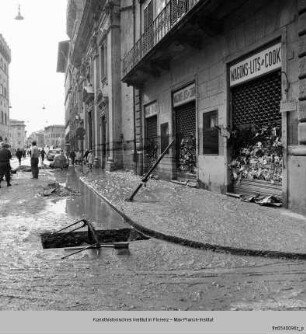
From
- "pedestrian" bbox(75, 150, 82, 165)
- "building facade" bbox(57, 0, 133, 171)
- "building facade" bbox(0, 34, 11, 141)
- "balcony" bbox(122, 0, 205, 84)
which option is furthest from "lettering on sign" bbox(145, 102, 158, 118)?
"building facade" bbox(0, 34, 11, 141)

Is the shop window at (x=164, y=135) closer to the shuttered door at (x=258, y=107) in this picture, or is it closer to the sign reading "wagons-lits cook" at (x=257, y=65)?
the shuttered door at (x=258, y=107)

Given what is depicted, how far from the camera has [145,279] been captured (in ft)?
13.3

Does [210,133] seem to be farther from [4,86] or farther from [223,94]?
→ [4,86]

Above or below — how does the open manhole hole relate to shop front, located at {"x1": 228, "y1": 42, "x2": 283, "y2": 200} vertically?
below

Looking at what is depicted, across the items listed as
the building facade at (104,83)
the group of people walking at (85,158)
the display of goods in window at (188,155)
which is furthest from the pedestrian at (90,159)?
the display of goods in window at (188,155)

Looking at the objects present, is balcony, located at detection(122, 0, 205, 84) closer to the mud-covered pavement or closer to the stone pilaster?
the stone pilaster

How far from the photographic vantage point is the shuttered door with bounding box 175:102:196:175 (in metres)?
12.7

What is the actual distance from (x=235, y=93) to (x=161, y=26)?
16.5 feet

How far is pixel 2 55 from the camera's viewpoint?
224 feet

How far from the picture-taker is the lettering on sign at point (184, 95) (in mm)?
12500

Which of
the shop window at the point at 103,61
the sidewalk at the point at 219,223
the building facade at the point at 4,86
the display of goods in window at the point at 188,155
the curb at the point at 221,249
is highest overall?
the building facade at the point at 4,86

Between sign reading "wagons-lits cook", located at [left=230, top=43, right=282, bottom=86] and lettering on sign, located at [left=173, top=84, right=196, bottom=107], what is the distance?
2523mm

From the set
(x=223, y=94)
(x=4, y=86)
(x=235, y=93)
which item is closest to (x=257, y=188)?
(x=235, y=93)
